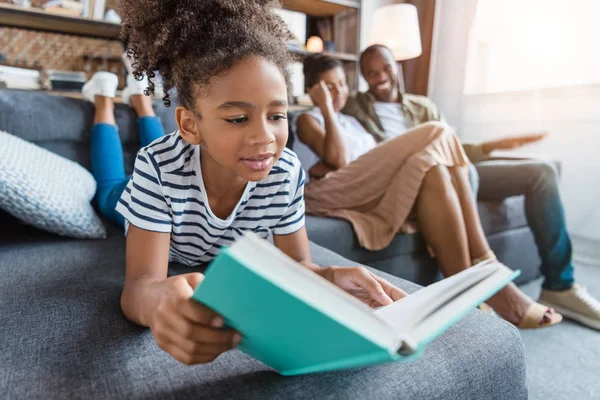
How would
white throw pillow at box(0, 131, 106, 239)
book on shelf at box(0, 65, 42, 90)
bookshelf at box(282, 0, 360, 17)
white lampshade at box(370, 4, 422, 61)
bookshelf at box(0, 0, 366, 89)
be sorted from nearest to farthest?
1. white throw pillow at box(0, 131, 106, 239)
2. book on shelf at box(0, 65, 42, 90)
3. bookshelf at box(0, 0, 366, 89)
4. white lampshade at box(370, 4, 422, 61)
5. bookshelf at box(282, 0, 360, 17)

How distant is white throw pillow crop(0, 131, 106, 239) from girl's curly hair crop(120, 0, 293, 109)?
1.51 ft

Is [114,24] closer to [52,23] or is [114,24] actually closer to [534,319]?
[52,23]

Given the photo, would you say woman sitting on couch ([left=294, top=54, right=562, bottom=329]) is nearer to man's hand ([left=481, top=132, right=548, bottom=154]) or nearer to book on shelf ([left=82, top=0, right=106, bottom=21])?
man's hand ([left=481, top=132, right=548, bottom=154])

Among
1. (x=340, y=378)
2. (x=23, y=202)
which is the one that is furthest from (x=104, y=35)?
(x=340, y=378)

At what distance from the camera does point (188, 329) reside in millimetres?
345

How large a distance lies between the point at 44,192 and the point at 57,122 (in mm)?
377

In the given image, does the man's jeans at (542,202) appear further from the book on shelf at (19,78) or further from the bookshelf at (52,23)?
the book on shelf at (19,78)

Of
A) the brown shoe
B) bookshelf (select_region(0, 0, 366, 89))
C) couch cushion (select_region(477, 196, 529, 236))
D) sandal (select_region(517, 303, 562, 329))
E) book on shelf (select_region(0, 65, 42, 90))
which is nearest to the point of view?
sandal (select_region(517, 303, 562, 329))

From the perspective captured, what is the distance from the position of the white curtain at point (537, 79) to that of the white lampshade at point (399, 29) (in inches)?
18.6

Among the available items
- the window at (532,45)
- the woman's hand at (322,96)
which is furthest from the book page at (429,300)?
the window at (532,45)

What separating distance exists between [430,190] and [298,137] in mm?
655

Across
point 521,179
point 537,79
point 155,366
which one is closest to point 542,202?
point 521,179

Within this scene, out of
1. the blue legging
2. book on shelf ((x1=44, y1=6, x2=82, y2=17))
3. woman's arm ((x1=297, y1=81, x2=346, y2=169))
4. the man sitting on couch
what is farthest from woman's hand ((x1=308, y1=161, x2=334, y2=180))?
book on shelf ((x1=44, y1=6, x2=82, y2=17))

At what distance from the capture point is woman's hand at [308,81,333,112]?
5.15ft
